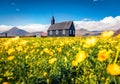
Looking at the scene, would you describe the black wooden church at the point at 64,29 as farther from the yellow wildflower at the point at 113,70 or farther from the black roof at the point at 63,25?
the yellow wildflower at the point at 113,70

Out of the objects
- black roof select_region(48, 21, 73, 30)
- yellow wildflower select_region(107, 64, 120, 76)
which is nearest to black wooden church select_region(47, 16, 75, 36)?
black roof select_region(48, 21, 73, 30)

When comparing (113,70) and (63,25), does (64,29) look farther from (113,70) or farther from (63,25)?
(113,70)

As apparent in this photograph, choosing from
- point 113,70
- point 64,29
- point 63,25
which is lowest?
point 113,70

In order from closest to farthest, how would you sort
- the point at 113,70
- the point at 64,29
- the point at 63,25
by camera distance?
the point at 113,70 → the point at 64,29 → the point at 63,25

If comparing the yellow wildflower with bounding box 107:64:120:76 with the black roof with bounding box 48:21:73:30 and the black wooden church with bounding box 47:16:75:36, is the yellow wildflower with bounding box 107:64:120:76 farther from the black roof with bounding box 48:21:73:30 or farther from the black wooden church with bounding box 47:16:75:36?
the black roof with bounding box 48:21:73:30

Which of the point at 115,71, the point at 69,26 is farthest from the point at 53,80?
the point at 69,26

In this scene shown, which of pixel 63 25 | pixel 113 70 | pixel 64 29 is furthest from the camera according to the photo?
pixel 63 25

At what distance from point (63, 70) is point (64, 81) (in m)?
0.56

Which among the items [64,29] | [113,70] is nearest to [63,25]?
[64,29]

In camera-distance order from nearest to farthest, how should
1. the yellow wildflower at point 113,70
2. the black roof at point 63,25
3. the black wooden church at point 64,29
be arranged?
the yellow wildflower at point 113,70 < the black wooden church at point 64,29 < the black roof at point 63,25

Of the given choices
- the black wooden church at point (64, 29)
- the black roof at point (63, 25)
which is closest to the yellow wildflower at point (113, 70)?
the black wooden church at point (64, 29)

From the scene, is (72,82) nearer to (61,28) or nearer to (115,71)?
(115,71)

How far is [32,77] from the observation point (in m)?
2.71

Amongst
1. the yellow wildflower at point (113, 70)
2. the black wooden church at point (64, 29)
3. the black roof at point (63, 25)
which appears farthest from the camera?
the black roof at point (63, 25)
